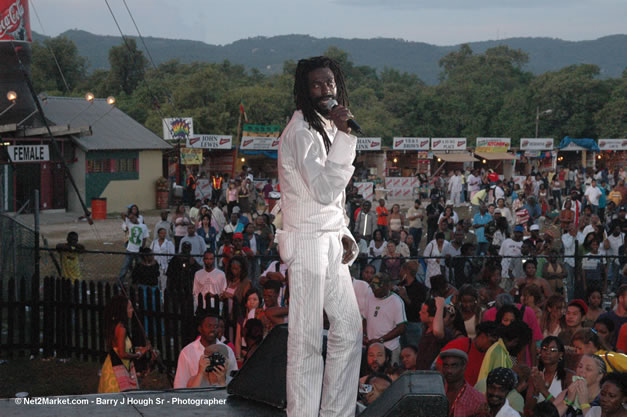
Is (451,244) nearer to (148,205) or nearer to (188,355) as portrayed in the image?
(188,355)

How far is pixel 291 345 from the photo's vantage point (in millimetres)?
4371

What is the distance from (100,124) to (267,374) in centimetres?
3343

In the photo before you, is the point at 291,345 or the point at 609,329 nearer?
the point at 291,345

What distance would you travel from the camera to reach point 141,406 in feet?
16.1

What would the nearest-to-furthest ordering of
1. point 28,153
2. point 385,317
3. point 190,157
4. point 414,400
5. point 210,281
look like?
point 414,400 < point 385,317 < point 210,281 < point 28,153 < point 190,157

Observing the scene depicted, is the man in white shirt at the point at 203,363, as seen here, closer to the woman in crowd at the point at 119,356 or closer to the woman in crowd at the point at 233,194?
the woman in crowd at the point at 119,356

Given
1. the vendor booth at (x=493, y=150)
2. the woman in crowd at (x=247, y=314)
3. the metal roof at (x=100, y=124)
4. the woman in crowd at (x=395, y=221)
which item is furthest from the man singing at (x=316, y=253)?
the vendor booth at (x=493, y=150)

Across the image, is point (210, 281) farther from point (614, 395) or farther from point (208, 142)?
point (208, 142)

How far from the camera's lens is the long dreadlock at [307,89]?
4.36 m

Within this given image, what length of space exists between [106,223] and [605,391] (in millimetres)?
Result: 27696

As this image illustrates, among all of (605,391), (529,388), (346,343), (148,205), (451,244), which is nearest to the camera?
(346,343)

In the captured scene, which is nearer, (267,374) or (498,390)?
(267,374)

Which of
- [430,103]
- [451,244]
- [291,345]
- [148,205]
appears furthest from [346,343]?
[430,103]

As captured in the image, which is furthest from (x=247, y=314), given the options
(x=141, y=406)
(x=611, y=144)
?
(x=611, y=144)
